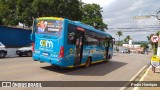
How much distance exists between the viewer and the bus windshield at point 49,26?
13820 millimetres

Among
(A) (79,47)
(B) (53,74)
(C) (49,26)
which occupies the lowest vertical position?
(B) (53,74)

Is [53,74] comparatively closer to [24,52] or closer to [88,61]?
[88,61]

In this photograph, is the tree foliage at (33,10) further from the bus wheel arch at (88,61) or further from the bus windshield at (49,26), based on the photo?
the bus windshield at (49,26)

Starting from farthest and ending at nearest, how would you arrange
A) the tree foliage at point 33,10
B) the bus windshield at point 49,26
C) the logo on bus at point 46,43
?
the tree foliage at point 33,10 < the logo on bus at point 46,43 < the bus windshield at point 49,26

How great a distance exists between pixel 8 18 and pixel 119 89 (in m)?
35.3

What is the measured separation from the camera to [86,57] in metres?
17.4

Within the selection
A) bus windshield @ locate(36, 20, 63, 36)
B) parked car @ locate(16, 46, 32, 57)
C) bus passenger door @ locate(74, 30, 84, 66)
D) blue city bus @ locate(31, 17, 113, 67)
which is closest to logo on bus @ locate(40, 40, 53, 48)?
blue city bus @ locate(31, 17, 113, 67)

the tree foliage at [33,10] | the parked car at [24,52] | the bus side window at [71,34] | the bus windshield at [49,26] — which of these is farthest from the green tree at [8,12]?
the bus side window at [71,34]

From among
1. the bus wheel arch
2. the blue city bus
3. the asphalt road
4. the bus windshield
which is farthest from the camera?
the bus wheel arch

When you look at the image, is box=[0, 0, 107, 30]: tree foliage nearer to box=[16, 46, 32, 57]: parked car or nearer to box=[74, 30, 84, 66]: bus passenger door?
box=[16, 46, 32, 57]: parked car

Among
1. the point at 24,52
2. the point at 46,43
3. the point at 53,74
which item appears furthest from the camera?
the point at 24,52

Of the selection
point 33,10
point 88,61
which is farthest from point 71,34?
point 33,10

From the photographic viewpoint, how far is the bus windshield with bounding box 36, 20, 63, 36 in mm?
13820

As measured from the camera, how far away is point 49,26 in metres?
14.3
